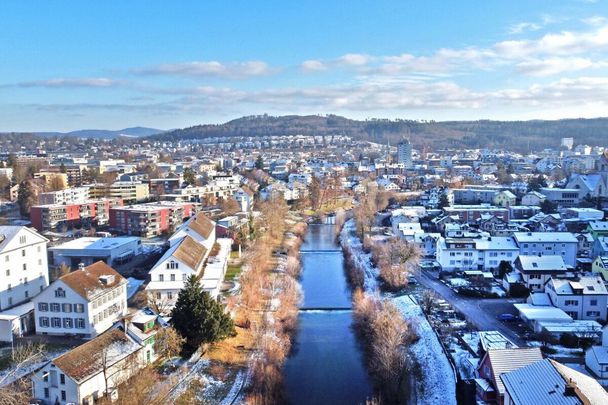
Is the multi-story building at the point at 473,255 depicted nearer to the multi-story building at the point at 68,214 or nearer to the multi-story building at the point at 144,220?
the multi-story building at the point at 144,220

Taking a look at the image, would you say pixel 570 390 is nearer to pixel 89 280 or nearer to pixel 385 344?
pixel 385 344

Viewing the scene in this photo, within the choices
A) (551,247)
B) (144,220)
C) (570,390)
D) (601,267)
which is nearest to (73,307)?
(570,390)

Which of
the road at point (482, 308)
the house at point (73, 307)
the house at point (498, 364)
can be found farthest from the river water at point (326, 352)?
the house at point (73, 307)

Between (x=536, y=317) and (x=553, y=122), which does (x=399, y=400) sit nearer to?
(x=536, y=317)

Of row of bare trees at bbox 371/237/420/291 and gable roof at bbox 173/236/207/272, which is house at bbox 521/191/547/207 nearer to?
row of bare trees at bbox 371/237/420/291

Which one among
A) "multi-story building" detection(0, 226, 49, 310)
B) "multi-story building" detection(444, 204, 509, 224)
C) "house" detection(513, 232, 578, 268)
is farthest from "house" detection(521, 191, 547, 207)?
"multi-story building" detection(0, 226, 49, 310)
